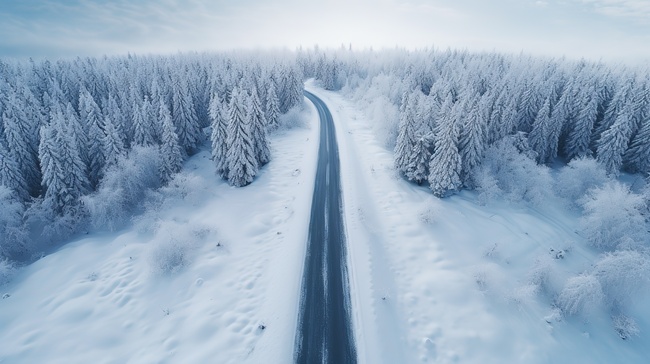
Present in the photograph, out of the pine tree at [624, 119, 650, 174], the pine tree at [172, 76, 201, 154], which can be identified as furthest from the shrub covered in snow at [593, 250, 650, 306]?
the pine tree at [172, 76, 201, 154]

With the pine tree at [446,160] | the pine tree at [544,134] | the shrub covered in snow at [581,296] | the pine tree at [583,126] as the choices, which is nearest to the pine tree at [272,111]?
the pine tree at [446,160]

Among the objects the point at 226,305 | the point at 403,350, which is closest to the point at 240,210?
the point at 226,305

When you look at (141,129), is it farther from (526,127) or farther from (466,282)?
(526,127)

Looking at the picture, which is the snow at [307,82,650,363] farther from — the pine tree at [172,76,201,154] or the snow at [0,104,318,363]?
the pine tree at [172,76,201,154]

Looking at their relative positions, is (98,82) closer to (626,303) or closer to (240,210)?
(240,210)

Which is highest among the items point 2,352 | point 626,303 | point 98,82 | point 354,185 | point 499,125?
point 98,82

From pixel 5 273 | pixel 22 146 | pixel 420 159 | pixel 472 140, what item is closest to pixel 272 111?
pixel 420 159
